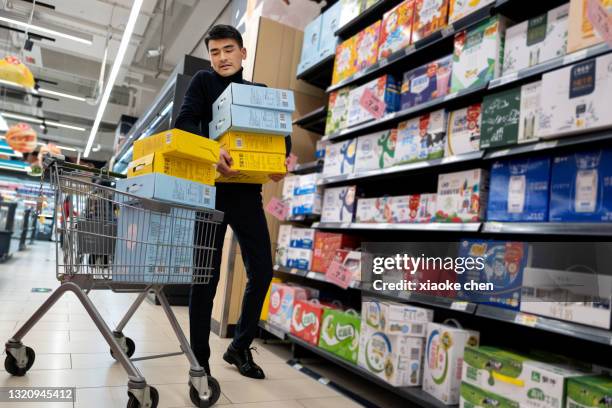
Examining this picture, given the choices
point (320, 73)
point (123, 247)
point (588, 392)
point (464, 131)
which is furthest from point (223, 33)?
point (588, 392)

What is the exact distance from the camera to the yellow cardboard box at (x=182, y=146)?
1816 mm

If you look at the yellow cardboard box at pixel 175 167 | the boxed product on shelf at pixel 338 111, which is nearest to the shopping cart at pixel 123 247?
the yellow cardboard box at pixel 175 167

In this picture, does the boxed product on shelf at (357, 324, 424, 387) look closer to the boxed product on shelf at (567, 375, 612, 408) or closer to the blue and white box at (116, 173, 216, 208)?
the boxed product on shelf at (567, 375, 612, 408)

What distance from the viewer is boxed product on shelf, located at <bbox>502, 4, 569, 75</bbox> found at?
1.75 m

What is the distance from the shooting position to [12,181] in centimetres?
2152

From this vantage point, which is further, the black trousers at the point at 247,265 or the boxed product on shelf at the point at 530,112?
the black trousers at the point at 247,265

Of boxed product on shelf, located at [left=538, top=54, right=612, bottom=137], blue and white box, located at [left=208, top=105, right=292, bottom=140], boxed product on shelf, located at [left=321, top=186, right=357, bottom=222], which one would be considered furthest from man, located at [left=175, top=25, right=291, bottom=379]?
boxed product on shelf, located at [left=538, top=54, right=612, bottom=137]

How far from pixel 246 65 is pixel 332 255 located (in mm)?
1998

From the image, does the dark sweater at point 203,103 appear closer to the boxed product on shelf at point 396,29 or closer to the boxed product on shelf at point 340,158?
the boxed product on shelf at point 340,158

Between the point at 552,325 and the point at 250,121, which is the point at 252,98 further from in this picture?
the point at 552,325

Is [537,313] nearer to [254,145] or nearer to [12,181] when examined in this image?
[254,145]

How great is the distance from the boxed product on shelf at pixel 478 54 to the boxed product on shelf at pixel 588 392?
1262mm

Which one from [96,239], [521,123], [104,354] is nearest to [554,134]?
[521,123]

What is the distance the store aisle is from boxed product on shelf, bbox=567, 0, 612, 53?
184 centimetres
